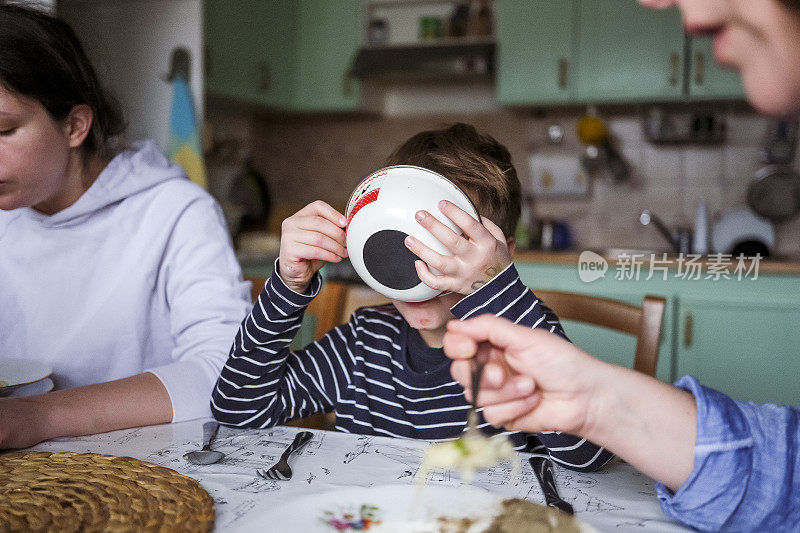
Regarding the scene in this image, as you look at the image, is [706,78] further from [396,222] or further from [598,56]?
[396,222]

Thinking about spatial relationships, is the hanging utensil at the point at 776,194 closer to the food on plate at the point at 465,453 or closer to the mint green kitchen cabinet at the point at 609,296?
the mint green kitchen cabinet at the point at 609,296

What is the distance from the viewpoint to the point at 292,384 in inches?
40.0

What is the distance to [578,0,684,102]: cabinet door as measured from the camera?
281cm

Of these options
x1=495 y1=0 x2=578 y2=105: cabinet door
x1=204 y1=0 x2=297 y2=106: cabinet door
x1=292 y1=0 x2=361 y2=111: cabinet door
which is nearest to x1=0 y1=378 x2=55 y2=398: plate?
x1=204 y1=0 x2=297 y2=106: cabinet door

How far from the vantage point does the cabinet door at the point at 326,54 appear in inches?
130

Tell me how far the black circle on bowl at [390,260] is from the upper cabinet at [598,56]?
244cm

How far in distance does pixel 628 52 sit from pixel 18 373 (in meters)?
2.67

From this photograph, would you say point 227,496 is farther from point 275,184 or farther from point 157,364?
point 275,184

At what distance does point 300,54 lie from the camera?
338cm

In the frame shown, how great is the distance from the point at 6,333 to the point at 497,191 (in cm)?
86

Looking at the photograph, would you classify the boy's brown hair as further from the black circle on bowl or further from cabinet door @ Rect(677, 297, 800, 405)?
cabinet door @ Rect(677, 297, 800, 405)

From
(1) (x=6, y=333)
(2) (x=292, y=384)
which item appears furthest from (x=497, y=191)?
(1) (x=6, y=333)

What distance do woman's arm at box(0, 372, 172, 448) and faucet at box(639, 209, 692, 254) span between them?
2.45 m

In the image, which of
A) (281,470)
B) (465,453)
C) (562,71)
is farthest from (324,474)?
(562,71)
